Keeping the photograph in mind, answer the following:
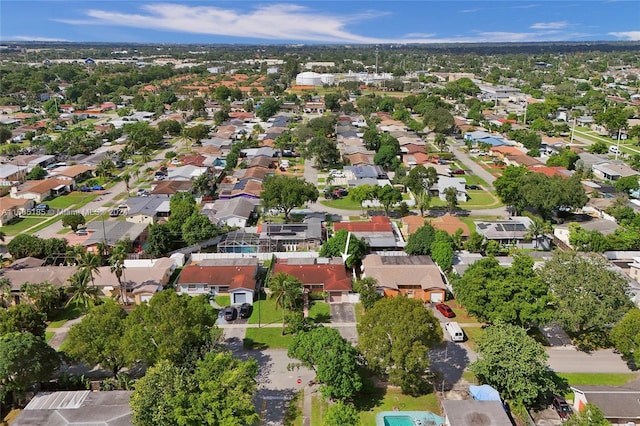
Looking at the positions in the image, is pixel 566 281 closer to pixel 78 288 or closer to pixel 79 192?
pixel 78 288

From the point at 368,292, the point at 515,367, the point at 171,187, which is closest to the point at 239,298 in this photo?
the point at 368,292

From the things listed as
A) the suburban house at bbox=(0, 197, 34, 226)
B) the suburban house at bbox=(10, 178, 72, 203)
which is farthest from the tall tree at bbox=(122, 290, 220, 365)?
the suburban house at bbox=(10, 178, 72, 203)

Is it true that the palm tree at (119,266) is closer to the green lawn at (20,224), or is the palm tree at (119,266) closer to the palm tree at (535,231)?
the green lawn at (20,224)

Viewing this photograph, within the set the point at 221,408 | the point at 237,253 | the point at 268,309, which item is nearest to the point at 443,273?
the point at 268,309

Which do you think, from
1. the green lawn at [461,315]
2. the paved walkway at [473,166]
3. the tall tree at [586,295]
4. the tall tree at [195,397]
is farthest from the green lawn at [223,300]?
the paved walkway at [473,166]

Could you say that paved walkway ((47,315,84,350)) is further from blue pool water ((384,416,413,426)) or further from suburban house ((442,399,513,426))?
suburban house ((442,399,513,426))
